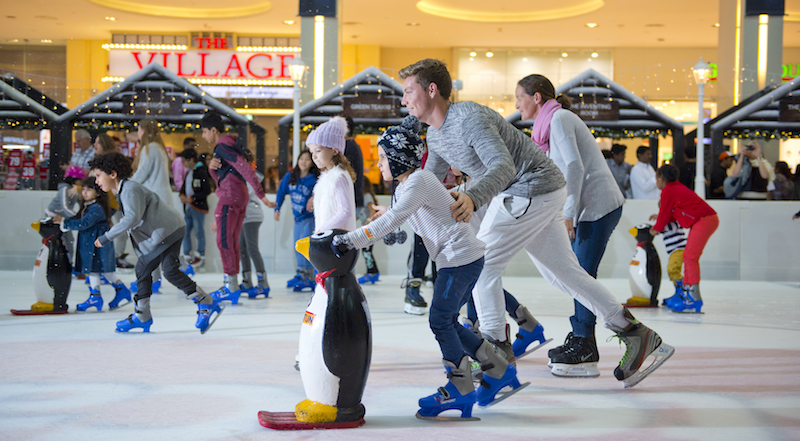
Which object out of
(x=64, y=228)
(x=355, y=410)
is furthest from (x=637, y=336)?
(x=64, y=228)

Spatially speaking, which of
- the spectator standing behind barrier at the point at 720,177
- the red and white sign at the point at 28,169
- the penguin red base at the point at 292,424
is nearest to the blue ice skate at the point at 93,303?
the penguin red base at the point at 292,424

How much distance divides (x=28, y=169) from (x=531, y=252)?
7.39 m

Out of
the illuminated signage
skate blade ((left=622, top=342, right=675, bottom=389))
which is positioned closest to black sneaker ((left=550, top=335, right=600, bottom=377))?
skate blade ((left=622, top=342, right=675, bottom=389))

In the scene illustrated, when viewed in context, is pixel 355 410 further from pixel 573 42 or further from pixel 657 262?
pixel 573 42

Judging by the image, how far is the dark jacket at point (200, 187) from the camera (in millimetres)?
7090

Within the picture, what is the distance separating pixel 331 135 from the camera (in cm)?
332

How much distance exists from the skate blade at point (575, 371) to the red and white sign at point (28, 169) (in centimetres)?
730

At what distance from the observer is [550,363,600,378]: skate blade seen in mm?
3139

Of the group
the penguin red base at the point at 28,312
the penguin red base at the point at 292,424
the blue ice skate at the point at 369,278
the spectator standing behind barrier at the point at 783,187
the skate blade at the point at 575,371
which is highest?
the spectator standing behind barrier at the point at 783,187

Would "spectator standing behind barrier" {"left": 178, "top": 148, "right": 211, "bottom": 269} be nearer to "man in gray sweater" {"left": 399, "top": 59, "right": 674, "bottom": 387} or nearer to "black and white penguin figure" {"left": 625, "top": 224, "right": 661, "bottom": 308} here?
"black and white penguin figure" {"left": 625, "top": 224, "right": 661, "bottom": 308}

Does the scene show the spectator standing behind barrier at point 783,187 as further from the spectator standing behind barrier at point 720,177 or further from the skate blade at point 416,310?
the skate blade at point 416,310

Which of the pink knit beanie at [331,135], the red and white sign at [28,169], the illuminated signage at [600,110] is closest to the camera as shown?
the pink knit beanie at [331,135]

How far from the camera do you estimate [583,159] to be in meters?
3.19

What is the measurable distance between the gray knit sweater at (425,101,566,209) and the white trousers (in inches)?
2.5
